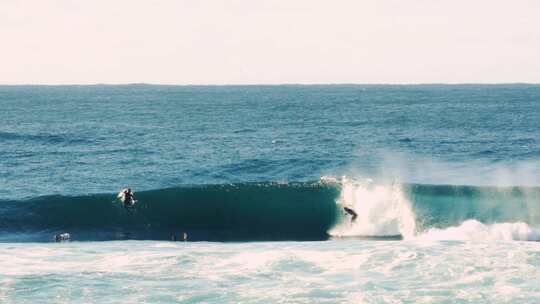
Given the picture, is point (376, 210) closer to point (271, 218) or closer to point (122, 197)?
point (271, 218)

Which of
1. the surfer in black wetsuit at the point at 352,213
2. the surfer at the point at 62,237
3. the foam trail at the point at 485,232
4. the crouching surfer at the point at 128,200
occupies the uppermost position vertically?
the crouching surfer at the point at 128,200

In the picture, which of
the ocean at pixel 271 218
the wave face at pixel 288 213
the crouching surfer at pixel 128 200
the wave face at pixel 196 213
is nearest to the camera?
the ocean at pixel 271 218

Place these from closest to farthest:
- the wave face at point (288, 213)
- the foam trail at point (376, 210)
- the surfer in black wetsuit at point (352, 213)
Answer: the wave face at point (288, 213)
the foam trail at point (376, 210)
the surfer in black wetsuit at point (352, 213)

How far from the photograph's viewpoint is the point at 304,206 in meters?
39.2

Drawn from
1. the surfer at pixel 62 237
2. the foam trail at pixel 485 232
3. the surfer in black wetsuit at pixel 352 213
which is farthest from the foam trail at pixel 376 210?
the surfer at pixel 62 237

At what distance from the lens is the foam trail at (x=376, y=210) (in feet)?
113

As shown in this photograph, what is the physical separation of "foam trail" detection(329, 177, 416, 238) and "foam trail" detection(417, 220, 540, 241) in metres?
1.31

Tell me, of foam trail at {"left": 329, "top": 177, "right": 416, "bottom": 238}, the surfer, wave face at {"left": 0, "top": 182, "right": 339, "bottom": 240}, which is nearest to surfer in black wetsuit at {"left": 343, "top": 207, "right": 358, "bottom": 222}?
foam trail at {"left": 329, "top": 177, "right": 416, "bottom": 238}

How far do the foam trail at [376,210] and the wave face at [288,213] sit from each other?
0.05m

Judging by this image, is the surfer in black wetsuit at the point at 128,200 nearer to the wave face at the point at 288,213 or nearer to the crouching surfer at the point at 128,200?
the crouching surfer at the point at 128,200

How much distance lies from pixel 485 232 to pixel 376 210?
5.96 meters

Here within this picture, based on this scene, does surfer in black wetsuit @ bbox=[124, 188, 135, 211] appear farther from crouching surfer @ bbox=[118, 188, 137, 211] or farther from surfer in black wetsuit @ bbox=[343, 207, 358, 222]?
surfer in black wetsuit @ bbox=[343, 207, 358, 222]

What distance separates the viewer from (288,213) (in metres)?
38.4

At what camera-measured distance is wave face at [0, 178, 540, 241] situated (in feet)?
113
